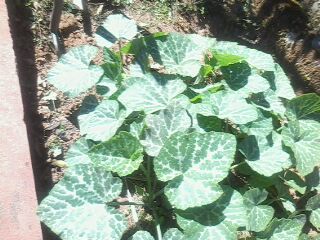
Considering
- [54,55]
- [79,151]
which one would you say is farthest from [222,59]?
[54,55]

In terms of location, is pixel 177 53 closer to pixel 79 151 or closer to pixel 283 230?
pixel 79 151

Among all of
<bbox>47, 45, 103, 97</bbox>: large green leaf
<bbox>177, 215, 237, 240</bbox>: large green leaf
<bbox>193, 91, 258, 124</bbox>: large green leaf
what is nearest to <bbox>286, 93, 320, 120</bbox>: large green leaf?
<bbox>193, 91, 258, 124</bbox>: large green leaf

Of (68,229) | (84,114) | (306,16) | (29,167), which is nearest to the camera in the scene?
(68,229)

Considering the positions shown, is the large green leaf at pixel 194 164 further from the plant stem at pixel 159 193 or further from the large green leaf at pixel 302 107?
the large green leaf at pixel 302 107

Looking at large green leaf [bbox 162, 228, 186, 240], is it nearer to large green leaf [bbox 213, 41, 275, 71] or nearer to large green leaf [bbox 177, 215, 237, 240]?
large green leaf [bbox 177, 215, 237, 240]

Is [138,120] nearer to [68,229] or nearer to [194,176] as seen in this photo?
[194,176]

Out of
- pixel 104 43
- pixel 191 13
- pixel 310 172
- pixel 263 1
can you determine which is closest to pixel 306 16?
pixel 263 1
